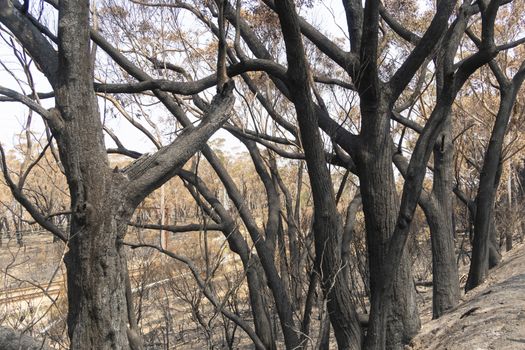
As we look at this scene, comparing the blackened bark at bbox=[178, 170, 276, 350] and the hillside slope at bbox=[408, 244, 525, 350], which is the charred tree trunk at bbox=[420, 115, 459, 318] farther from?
the blackened bark at bbox=[178, 170, 276, 350]

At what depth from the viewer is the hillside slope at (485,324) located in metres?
5.18

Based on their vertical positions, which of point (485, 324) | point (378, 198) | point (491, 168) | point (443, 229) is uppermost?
point (491, 168)

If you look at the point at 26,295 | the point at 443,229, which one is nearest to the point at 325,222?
the point at 443,229

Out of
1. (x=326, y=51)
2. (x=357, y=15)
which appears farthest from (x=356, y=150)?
(x=357, y=15)

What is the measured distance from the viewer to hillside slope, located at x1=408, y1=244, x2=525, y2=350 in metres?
5.18

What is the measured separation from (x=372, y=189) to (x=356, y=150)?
38cm

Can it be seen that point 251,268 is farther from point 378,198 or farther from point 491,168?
point 491,168

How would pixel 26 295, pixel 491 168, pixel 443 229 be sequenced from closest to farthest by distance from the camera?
1. pixel 443 229
2. pixel 491 168
3. pixel 26 295

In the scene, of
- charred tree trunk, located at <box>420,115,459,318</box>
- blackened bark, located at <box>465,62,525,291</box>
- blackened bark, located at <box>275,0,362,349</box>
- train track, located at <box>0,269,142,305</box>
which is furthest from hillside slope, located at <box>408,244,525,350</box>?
train track, located at <box>0,269,142,305</box>

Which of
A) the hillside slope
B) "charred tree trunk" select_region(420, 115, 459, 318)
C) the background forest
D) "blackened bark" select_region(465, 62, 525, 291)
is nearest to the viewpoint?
the background forest

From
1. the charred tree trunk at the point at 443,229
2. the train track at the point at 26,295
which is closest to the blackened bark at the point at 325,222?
the train track at the point at 26,295

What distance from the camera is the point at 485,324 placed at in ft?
18.9

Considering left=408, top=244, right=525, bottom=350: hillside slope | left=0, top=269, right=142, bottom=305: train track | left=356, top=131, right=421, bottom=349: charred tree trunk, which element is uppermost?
left=356, top=131, right=421, bottom=349: charred tree trunk

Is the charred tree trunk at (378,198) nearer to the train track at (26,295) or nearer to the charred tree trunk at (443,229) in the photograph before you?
the charred tree trunk at (443,229)
